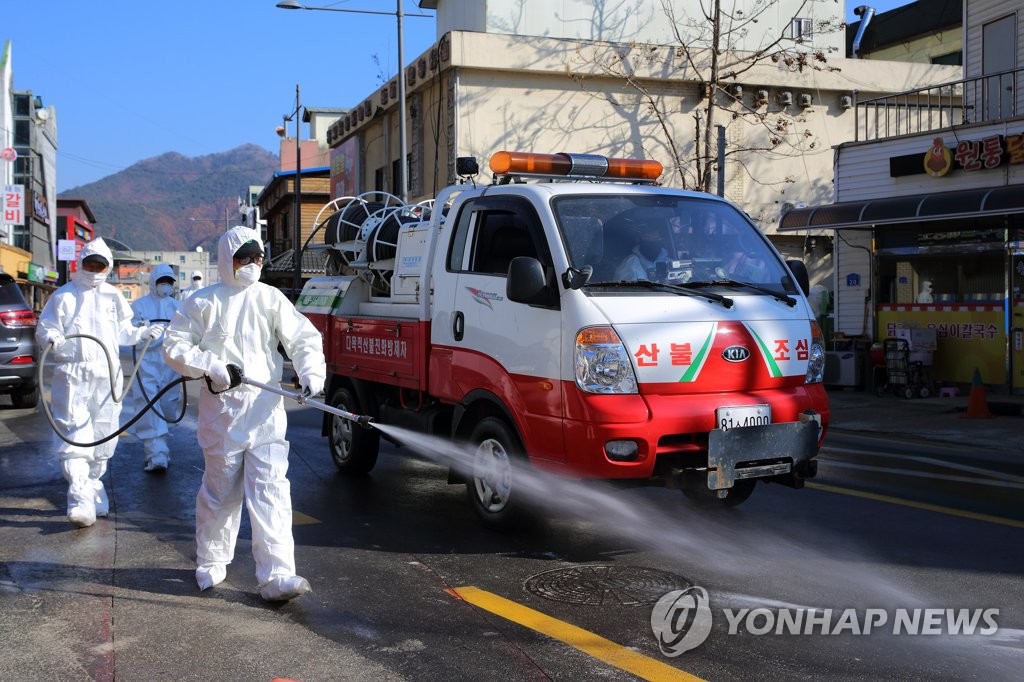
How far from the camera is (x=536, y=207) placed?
21.2 ft

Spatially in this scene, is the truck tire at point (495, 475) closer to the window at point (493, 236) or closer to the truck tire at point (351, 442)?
the window at point (493, 236)

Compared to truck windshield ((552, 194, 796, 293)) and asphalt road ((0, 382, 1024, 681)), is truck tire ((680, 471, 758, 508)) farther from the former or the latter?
truck windshield ((552, 194, 796, 293))

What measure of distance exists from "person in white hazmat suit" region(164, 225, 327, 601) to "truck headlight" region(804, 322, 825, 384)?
309 cm

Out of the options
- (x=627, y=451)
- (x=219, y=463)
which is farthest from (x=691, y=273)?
(x=219, y=463)

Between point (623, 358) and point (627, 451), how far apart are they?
524mm

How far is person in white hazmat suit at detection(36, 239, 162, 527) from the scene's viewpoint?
705 cm

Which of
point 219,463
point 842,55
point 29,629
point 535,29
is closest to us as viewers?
point 29,629

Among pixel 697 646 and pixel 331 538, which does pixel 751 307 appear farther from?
pixel 331 538

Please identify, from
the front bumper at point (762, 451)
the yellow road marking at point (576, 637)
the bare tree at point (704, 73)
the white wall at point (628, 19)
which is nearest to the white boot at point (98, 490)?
the yellow road marking at point (576, 637)

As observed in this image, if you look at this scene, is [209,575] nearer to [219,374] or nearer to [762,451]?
[219,374]

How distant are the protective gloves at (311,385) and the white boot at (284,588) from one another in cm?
94

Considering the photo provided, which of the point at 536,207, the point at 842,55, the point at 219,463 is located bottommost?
the point at 219,463

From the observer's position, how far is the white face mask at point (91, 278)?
24.2 feet

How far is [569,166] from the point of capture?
7.46 meters
